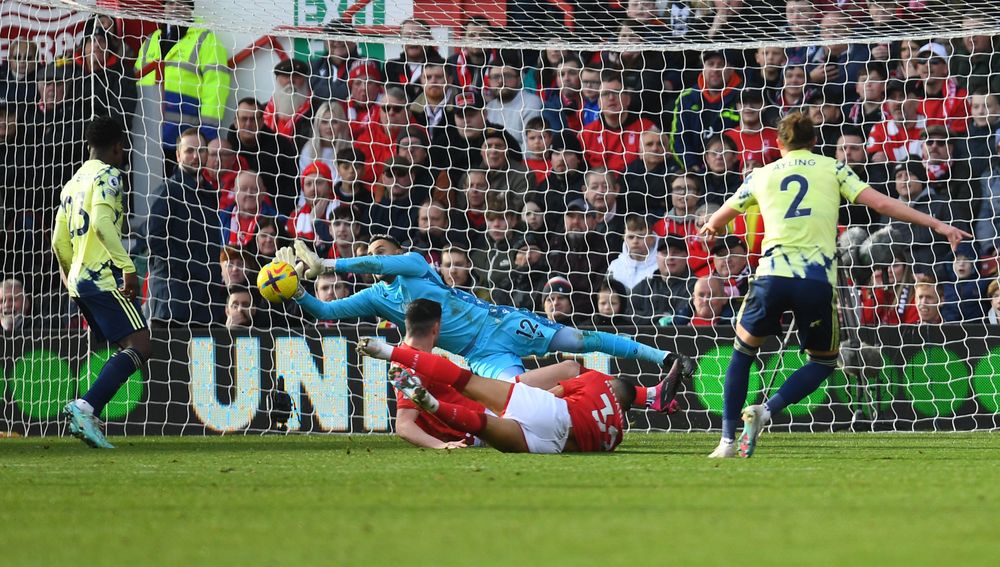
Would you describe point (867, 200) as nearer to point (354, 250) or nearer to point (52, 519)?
point (52, 519)

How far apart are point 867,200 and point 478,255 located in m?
5.13

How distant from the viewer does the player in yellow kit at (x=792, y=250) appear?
20.4ft

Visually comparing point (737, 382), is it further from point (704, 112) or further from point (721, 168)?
point (704, 112)

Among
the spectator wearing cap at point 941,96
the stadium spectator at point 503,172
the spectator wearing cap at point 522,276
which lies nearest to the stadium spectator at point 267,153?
the stadium spectator at point 503,172

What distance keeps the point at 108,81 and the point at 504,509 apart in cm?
807

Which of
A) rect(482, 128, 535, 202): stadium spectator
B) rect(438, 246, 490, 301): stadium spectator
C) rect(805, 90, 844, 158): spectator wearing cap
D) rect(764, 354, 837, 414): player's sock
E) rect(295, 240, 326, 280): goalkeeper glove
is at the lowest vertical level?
rect(764, 354, 837, 414): player's sock

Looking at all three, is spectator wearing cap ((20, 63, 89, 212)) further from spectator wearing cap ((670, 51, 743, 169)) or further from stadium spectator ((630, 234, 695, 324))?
spectator wearing cap ((670, 51, 743, 169))

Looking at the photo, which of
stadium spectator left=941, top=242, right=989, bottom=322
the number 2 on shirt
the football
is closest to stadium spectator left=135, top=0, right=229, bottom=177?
the football

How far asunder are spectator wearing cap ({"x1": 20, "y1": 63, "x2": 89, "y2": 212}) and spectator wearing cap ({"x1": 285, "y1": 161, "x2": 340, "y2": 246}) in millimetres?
1820

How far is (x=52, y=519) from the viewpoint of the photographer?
3848 millimetres

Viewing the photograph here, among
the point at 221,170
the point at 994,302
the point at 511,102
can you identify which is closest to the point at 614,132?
the point at 511,102

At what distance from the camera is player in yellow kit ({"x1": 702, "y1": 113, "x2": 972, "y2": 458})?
6.23 meters

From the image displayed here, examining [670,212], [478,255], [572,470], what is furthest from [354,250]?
[572,470]

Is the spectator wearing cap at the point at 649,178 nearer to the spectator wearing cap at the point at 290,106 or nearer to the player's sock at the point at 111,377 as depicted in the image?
the spectator wearing cap at the point at 290,106
